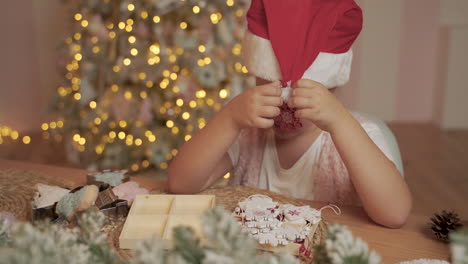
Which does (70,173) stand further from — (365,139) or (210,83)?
(210,83)

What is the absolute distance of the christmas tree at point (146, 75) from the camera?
2.46 meters

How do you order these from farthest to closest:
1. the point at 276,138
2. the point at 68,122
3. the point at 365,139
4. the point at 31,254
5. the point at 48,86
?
1. the point at 48,86
2. the point at 68,122
3. the point at 276,138
4. the point at 365,139
5. the point at 31,254

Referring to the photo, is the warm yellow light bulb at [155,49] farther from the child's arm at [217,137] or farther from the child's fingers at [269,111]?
the child's fingers at [269,111]

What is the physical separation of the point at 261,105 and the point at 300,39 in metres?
0.15

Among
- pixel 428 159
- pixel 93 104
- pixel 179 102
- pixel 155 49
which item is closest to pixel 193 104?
pixel 179 102

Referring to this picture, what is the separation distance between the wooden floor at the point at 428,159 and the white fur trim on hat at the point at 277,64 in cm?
166

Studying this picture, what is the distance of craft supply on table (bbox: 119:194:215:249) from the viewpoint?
69 centimetres

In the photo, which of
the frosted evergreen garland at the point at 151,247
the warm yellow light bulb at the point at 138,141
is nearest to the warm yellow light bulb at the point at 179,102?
the warm yellow light bulb at the point at 138,141

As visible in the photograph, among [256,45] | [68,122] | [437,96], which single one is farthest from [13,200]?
[437,96]

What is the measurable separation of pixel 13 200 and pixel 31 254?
A: 0.64m

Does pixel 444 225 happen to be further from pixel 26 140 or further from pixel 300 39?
pixel 26 140

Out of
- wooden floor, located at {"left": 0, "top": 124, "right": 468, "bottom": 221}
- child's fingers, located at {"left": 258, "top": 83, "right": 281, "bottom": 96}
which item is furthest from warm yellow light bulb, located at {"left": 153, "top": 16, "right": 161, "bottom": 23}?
child's fingers, located at {"left": 258, "top": 83, "right": 281, "bottom": 96}

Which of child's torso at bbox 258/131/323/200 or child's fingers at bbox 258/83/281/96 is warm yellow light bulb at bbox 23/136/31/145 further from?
child's fingers at bbox 258/83/281/96

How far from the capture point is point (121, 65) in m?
2.56
